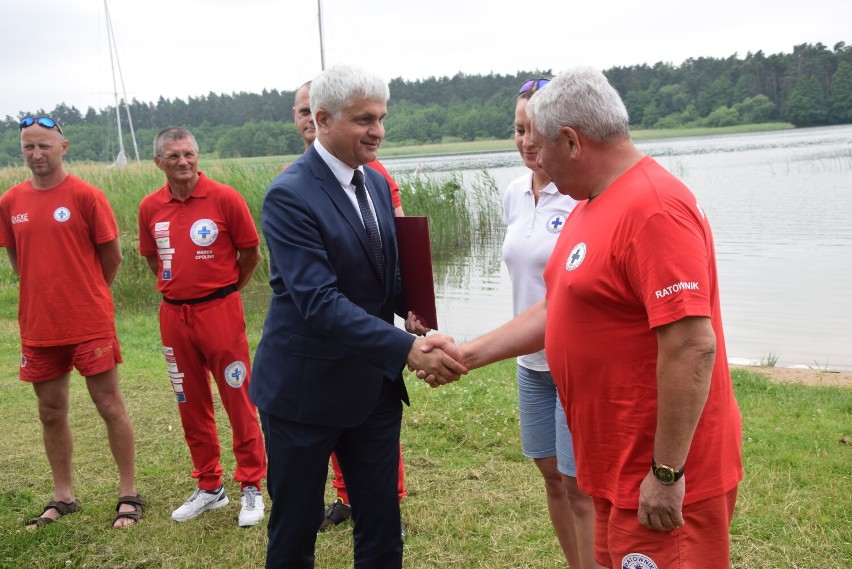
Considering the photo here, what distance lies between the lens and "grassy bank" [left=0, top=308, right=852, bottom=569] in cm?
406

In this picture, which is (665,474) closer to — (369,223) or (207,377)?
(369,223)

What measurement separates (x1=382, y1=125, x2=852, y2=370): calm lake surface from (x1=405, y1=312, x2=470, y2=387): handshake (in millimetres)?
6192

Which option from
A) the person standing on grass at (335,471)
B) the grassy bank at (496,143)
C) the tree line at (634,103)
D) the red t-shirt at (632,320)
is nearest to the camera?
the red t-shirt at (632,320)

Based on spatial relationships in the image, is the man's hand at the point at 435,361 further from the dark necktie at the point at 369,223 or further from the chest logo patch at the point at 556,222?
the chest logo patch at the point at 556,222

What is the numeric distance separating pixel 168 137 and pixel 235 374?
1417 mm

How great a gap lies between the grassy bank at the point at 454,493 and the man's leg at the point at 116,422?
205 mm

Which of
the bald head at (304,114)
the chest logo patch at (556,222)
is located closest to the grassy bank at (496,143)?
the bald head at (304,114)

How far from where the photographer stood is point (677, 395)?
6.84 feet

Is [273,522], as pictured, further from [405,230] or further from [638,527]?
[638,527]

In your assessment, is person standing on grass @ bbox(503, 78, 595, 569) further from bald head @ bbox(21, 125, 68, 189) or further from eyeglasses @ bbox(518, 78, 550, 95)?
bald head @ bbox(21, 125, 68, 189)

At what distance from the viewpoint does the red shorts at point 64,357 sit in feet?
15.5

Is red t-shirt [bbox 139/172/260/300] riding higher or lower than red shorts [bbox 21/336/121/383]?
higher

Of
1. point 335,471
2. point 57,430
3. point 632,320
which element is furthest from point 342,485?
point 632,320

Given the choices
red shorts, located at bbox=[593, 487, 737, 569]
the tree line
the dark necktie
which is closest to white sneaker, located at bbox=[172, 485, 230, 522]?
the dark necktie
